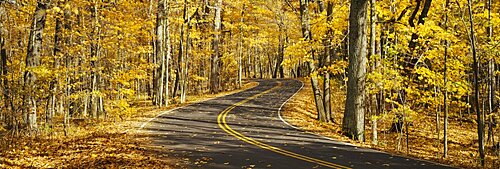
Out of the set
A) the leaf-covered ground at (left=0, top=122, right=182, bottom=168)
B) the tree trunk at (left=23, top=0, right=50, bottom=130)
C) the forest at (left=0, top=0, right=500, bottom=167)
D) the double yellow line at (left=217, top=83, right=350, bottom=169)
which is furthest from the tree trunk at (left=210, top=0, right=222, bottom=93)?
the leaf-covered ground at (left=0, top=122, right=182, bottom=168)

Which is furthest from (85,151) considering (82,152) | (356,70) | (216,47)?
(216,47)

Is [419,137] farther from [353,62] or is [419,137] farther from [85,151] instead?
[85,151]

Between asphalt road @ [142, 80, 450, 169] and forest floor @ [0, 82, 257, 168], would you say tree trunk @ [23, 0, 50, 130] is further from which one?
asphalt road @ [142, 80, 450, 169]

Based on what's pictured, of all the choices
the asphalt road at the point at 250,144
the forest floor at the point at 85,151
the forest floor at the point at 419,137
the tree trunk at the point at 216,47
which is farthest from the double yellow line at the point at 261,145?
the tree trunk at the point at 216,47

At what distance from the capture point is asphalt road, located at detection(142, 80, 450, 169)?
36.3ft

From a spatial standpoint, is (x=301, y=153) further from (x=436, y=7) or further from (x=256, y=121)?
(x=436, y=7)

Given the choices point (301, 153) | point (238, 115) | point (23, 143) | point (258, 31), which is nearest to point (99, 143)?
point (23, 143)

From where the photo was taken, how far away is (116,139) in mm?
15641

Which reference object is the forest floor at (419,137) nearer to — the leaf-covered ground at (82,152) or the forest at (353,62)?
the forest at (353,62)

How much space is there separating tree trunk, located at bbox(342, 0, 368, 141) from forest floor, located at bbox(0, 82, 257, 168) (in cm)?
766

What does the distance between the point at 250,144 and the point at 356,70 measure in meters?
5.35

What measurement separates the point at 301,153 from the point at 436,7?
1308 cm

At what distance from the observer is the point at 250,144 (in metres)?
14.1

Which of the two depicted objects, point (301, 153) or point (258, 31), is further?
point (258, 31)
